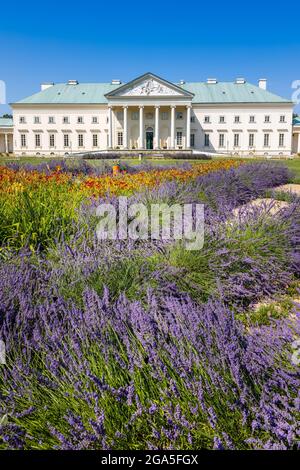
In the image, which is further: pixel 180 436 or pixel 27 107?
pixel 27 107

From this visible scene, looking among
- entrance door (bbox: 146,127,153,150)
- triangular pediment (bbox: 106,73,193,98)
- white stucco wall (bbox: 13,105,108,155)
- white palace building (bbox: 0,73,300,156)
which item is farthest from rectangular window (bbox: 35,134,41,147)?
entrance door (bbox: 146,127,153,150)

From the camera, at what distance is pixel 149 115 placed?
58.4m

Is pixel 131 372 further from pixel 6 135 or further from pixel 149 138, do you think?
pixel 6 135

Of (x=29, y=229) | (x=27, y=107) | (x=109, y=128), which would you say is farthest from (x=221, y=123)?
(x=29, y=229)

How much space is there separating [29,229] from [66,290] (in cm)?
159

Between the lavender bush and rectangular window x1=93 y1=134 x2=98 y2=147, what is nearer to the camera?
the lavender bush

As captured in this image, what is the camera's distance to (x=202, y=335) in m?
1.93

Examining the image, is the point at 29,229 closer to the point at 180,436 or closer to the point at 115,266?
the point at 115,266

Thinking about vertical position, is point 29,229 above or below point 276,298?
above

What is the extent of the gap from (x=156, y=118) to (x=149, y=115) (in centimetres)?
356

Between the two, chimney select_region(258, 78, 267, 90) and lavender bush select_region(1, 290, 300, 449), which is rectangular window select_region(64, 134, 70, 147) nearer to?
chimney select_region(258, 78, 267, 90)

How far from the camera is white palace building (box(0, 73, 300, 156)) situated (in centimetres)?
5503

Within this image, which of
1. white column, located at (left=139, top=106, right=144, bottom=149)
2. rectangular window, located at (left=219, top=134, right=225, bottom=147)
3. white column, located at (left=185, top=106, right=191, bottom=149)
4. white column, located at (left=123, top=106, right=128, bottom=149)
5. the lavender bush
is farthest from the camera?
rectangular window, located at (left=219, top=134, right=225, bottom=147)

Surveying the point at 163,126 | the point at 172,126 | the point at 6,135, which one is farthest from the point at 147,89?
the point at 6,135
